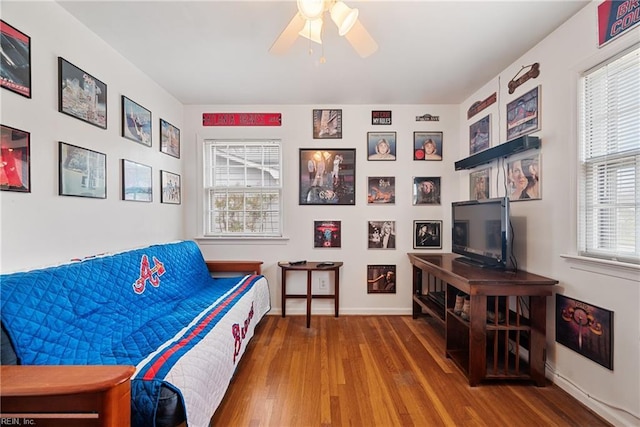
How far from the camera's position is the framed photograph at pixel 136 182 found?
2209 mm

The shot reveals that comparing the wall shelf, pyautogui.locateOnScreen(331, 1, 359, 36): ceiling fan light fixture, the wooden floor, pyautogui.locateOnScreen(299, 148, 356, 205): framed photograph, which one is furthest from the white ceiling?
the wooden floor

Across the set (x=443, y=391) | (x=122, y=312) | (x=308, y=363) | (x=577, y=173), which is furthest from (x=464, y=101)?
(x=122, y=312)

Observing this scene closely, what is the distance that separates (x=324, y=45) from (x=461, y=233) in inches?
84.2

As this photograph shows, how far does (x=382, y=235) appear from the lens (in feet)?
10.5

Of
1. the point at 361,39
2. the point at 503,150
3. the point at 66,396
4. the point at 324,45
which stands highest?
the point at 324,45

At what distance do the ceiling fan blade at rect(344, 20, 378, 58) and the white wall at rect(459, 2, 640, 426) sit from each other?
142 centimetres

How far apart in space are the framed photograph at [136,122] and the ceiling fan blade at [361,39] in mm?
1996

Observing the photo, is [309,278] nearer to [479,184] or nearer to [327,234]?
[327,234]

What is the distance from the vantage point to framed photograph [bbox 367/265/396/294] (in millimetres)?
3188

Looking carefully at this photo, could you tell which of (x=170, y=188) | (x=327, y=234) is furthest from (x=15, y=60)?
(x=327, y=234)

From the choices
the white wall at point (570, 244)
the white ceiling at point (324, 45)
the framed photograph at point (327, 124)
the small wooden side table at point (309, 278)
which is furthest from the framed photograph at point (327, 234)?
the white wall at point (570, 244)

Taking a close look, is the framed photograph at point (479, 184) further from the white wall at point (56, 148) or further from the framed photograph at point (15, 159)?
the framed photograph at point (15, 159)

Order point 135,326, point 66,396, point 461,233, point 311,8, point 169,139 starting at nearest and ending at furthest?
1. point 66,396
2. point 311,8
3. point 135,326
4. point 461,233
5. point 169,139

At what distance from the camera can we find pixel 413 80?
2586mm
